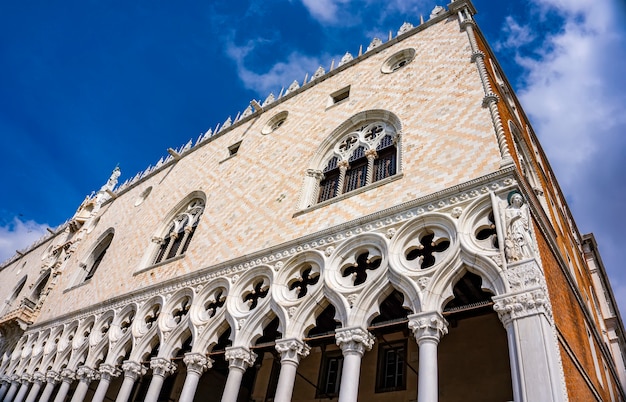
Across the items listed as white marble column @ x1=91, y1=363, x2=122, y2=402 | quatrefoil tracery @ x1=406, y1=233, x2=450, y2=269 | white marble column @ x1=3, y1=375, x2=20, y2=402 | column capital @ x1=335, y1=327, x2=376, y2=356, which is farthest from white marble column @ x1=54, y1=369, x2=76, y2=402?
quatrefoil tracery @ x1=406, y1=233, x2=450, y2=269

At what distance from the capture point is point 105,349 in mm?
11375

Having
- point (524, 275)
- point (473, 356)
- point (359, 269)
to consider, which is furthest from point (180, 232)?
point (524, 275)

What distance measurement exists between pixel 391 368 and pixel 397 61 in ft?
27.8

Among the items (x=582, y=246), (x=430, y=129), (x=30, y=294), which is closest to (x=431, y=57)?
(x=430, y=129)

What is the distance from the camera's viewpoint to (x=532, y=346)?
16.9 ft

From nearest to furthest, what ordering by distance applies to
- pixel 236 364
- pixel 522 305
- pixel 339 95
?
pixel 522 305 → pixel 236 364 → pixel 339 95

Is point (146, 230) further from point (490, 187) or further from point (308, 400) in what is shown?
point (490, 187)

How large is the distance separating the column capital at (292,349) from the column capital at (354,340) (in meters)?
0.91

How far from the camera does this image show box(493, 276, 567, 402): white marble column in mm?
4852

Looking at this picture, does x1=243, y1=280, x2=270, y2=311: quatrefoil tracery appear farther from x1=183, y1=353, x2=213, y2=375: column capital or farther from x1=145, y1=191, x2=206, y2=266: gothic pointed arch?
x1=145, y1=191, x2=206, y2=266: gothic pointed arch

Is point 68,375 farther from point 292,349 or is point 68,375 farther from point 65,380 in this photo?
point 292,349

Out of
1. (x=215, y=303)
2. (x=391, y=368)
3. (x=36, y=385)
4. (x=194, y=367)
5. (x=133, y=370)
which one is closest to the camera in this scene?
(x=194, y=367)

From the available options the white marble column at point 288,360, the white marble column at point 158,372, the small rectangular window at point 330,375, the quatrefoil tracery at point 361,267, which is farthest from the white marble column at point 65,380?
the quatrefoil tracery at point 361,267

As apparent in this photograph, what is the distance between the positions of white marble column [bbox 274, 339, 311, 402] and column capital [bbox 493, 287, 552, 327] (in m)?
3.29
